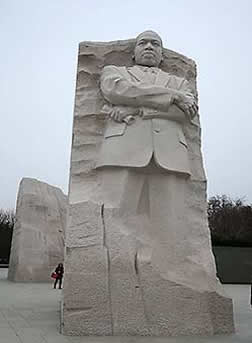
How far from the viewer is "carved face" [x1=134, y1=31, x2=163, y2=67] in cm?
649

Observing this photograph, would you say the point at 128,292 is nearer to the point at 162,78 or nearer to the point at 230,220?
the point at 162,78

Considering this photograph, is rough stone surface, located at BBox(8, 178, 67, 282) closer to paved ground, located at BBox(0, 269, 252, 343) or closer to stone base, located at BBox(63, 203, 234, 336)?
paved ground, located at BBox(0, 269, 252, 343)

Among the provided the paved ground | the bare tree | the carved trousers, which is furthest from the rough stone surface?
the bare tree

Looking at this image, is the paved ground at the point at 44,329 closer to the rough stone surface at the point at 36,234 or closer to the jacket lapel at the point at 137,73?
the jacket lapel at the point at 137,73

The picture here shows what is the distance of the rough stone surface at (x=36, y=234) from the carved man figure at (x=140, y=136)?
942 cm

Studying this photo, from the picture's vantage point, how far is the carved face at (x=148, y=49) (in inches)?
256

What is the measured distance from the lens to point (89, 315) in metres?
5.29

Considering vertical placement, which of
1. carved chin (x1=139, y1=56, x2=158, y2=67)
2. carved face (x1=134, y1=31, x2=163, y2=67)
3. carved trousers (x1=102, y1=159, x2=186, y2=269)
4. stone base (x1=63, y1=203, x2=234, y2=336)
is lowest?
stone base (x1=63, y1=203, x2=234, y2=336)

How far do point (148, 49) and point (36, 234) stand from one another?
392 inches

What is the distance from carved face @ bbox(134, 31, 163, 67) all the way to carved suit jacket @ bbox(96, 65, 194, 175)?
52cm

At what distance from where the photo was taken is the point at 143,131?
5.95 meters

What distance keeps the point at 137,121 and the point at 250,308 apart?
185 inches

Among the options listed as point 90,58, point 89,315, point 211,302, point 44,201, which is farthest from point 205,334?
point 44,201

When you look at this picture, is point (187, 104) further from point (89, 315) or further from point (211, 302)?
point (89, 315)
